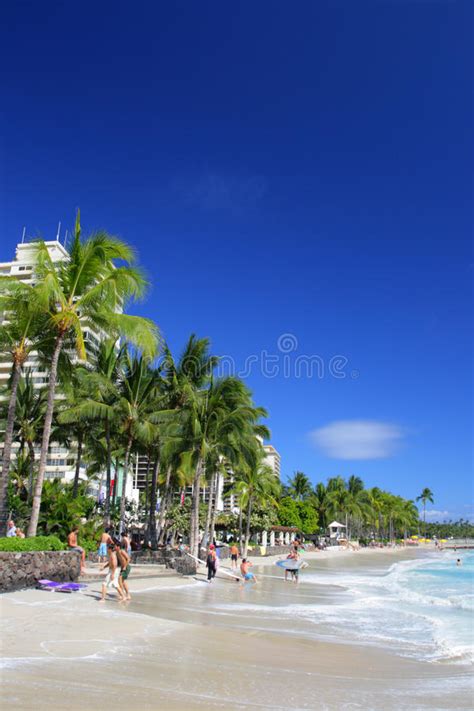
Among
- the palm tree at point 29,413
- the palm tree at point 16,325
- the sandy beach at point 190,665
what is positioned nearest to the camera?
the sandy beach at point 190,665

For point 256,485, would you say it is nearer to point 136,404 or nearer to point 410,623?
point 136,404

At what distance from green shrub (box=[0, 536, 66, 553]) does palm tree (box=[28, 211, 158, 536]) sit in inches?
110

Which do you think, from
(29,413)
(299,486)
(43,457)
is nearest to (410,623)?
(43,457)

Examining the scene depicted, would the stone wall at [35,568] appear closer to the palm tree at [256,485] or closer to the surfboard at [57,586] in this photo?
the surfboard at [57,586]

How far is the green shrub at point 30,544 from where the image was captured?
41.1ft

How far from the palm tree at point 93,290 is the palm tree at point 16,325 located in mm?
450

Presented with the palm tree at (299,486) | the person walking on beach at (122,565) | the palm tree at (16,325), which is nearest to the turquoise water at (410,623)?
the person walking on beach at (122,565)

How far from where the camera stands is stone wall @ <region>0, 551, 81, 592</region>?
1221 cm

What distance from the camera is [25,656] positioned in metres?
6.64

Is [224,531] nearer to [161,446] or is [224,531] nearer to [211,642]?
[161,446]

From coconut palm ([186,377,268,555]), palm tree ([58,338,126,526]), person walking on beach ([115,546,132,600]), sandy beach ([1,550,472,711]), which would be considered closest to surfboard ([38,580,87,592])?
sandy beach ([1,550,472,711])

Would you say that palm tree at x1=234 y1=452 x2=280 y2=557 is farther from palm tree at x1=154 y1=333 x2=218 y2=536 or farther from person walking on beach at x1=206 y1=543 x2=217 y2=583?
person walking on beach at x1=206 y1=543 x2=217 y2=583

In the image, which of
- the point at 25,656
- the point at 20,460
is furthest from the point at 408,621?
the point at 20,460

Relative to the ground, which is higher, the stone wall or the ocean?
the stone wall
